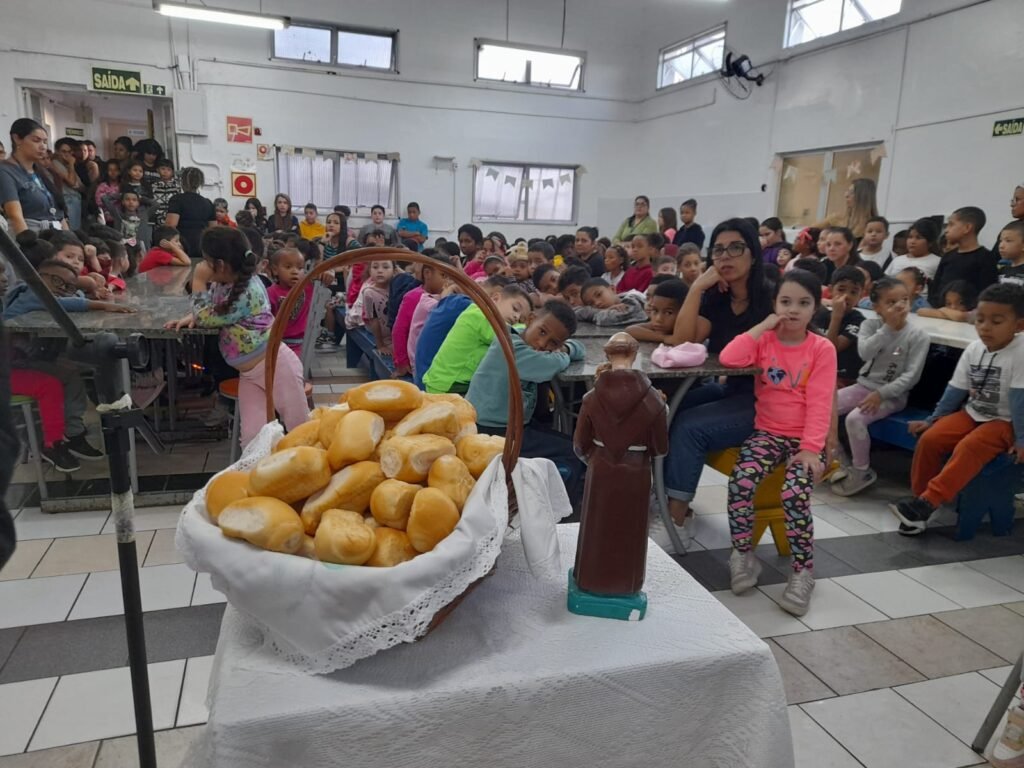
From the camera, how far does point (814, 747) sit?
5.30 ft

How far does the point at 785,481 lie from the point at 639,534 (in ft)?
4.99

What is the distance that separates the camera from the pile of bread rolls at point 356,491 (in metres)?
0.78

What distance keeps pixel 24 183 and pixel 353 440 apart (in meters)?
4.17

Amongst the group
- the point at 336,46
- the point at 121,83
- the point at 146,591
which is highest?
the point at 336,46

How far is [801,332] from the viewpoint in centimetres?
231

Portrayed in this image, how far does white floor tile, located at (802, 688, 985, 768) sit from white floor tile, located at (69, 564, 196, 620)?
1844 mm

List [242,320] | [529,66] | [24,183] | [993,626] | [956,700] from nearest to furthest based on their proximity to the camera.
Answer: [956,700], [993,626], [242,320], [24,183], [529,66]

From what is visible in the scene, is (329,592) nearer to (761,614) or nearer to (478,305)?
(478,305)

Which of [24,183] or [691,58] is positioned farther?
[691,58]

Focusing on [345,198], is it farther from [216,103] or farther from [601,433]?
[601,433]

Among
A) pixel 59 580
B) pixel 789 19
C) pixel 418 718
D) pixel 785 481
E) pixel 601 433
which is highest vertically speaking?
pixel 789 19

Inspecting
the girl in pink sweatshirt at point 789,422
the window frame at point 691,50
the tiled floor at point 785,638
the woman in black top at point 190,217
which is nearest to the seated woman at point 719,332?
the girl in pink sweatshirt at point 789,422

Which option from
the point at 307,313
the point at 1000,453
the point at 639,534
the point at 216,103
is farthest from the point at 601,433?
the point at 216,103

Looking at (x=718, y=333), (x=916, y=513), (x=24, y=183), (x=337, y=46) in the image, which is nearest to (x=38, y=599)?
(x=718, y=333)
